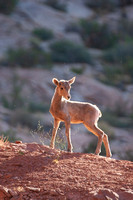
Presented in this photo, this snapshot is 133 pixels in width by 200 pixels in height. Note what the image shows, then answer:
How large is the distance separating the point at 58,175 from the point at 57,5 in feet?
141

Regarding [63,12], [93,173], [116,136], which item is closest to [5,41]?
[63,12]

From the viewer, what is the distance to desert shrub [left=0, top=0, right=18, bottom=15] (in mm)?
42438

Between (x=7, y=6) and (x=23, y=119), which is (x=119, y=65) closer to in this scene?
(x=7, y=6)

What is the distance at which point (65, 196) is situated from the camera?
6.16 m

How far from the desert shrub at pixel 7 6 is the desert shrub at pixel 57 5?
6.07 metres

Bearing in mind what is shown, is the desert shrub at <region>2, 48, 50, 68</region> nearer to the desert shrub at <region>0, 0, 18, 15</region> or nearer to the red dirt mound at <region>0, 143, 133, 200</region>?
the desert shrub at <region>0, 0, 18, 15</region>

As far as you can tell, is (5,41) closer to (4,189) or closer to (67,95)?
(67,95)

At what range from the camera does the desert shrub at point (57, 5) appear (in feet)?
156

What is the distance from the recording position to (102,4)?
5022 centimetres

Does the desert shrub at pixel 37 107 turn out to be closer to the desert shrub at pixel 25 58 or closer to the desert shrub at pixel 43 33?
the desert shrub at pixel 25 58

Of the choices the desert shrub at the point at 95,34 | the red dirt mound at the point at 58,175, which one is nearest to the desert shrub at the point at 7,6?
the desert shrub at the point at 95,34

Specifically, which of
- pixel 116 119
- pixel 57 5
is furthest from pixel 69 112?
pixel 57 5

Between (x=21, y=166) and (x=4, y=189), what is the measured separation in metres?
1.12

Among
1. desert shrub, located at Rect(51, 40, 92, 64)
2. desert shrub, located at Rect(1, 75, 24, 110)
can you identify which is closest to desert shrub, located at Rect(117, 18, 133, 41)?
desert shrub, located at Rect(51, 40, 92, 64)
